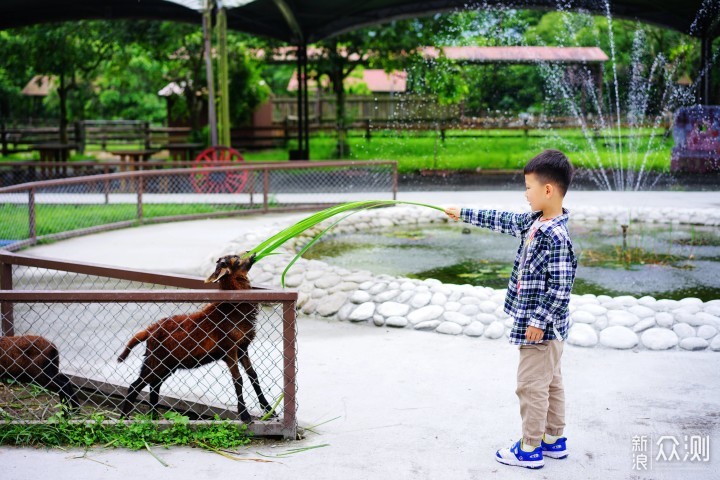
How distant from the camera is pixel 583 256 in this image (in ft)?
29.2

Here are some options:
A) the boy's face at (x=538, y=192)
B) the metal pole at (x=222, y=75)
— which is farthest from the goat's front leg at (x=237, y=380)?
the metal pole at (x=222, y=75)

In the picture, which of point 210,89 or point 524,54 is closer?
point 210,89

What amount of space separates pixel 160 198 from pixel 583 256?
24.2 feet

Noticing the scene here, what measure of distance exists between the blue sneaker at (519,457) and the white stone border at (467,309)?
2006 mm

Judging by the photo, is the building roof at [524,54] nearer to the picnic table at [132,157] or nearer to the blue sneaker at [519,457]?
the picnic table at [132,157]

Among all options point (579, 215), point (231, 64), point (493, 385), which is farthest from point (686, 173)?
point (493, 385)

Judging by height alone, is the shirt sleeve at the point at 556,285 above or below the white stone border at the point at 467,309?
above

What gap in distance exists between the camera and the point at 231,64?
23.5m

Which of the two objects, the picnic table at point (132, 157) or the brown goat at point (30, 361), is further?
the picnic table at point (132, 157)

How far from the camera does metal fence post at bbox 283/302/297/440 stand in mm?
3853

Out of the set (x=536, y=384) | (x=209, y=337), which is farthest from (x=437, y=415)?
(x=209, y=337)

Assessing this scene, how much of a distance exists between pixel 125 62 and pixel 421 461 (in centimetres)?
2121

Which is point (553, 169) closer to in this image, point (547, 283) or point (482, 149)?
point (547, 283)

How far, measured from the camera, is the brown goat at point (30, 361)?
168 inches
